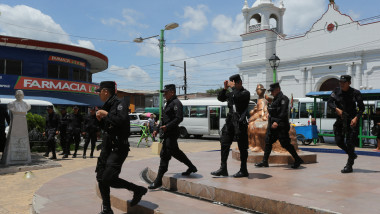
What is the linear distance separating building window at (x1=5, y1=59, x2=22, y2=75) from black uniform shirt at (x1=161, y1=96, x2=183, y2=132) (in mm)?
22913

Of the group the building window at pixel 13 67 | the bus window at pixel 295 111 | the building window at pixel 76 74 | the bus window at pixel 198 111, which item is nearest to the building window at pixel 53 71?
the building window at pixel 76 74

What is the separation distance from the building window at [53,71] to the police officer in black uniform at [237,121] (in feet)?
77.5

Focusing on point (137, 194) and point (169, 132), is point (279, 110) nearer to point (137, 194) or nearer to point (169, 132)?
point (169, 132)

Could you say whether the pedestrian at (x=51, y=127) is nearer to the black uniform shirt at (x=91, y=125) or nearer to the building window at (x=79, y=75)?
the black uniform shirt at (x=91, y=125)

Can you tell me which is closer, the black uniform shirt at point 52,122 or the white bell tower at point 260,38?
the black uniform shirt at point 52,122

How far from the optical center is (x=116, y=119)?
12.3ft

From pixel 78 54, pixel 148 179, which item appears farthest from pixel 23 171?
pixel 78 54

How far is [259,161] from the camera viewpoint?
705 centimetres

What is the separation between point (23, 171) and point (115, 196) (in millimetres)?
4802

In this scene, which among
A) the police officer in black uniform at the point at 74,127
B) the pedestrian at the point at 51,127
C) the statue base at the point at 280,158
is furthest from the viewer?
the police officer in black uniform at the point at 74,127

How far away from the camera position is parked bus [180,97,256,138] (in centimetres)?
2122

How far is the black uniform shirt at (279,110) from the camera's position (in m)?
5.99

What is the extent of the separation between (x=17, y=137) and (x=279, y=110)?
6886 mm

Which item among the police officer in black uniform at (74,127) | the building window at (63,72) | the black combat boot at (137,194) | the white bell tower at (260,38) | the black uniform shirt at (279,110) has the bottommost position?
the black combat boot at (137,194)
